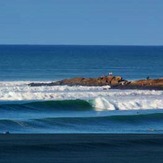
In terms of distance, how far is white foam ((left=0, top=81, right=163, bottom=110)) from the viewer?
143 feet

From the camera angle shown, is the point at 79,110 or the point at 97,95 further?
the point at 97,95

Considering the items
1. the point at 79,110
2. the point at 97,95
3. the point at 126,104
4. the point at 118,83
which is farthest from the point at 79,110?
the point at 118,83

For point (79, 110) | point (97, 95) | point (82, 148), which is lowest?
point (82, 148)

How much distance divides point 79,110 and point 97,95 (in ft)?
28.6

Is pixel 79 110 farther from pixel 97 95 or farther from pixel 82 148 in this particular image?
pixel 82 148

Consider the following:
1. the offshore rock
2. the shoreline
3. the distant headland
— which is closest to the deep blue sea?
the distant headland

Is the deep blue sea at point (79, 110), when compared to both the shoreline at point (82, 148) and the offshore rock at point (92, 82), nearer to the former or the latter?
the offshore rock at point (92, 82)

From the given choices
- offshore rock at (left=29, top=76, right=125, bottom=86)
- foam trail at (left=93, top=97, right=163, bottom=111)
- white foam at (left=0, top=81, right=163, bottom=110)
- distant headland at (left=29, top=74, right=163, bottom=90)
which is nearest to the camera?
foam trail at (left=93, top=97, right=163, bottom=111)

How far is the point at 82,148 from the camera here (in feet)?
82.5

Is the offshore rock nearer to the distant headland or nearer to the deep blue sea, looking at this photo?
the distant headland

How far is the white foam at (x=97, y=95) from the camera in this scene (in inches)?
1716

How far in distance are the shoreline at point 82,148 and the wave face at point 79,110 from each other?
13.4ft

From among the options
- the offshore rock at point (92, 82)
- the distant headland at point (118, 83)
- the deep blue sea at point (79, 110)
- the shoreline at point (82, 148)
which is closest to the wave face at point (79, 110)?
the deep blue sea at point (79, 110)

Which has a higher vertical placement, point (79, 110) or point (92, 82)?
point (92, 82)
